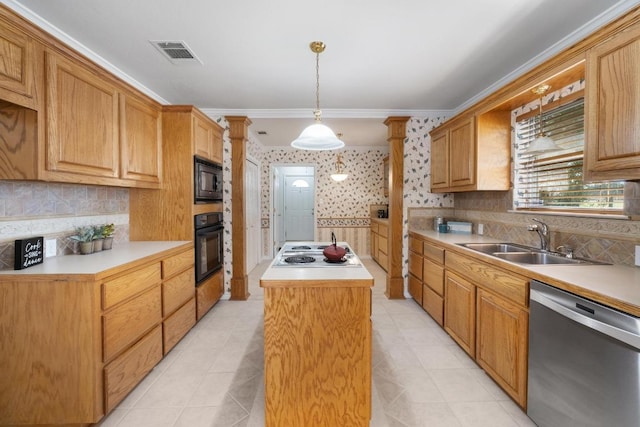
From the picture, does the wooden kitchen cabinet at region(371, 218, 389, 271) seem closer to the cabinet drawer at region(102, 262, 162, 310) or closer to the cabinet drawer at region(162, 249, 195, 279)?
the cabinet drawer at region(162, 249, 195, 279)

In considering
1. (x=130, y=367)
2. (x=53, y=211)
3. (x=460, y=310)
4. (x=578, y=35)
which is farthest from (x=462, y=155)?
(x=53, y=211)

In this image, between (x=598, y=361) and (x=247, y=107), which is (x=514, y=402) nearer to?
(x=598, y=361)

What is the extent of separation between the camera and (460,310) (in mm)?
2445

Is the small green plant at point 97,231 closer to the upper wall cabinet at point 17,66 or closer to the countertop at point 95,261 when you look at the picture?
the countertop at point 95,261

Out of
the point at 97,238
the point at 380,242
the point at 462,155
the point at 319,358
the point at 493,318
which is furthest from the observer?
the point at 380,242

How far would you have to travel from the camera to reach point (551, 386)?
1486 mm

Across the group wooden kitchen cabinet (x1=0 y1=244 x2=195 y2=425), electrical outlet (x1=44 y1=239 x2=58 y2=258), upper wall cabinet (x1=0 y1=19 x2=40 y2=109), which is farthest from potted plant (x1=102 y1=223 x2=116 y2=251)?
upper wall cabinet (x1=0 y1=19 x2=40 y2=109)

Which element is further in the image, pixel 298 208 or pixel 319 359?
pixel 298 208

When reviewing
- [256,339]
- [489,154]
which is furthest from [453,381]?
[489,154]

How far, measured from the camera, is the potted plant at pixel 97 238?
2.22 meters

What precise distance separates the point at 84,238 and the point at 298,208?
5.46m

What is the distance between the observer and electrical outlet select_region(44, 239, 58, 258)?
1964mm

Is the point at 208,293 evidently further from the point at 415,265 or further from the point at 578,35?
the point at 578,35

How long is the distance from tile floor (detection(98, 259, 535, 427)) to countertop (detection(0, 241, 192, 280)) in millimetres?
900
